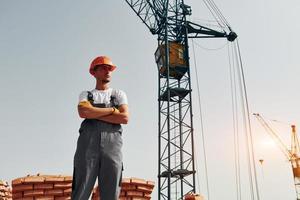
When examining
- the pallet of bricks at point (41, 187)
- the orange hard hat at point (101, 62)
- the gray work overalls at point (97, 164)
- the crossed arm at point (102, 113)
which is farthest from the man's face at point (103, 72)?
the pallet of bricks at point (41, 187)

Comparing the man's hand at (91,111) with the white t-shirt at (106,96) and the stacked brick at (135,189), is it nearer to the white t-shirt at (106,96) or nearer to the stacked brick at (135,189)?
the white t-shirt at (106,96)

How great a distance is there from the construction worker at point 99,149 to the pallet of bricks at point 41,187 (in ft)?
8.06

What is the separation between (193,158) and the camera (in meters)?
23.0

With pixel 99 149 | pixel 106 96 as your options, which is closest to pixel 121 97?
pixel 106 96

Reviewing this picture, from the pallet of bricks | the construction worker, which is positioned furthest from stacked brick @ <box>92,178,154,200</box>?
the construction worker

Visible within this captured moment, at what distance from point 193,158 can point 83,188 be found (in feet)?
68.3

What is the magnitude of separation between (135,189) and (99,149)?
9.41ft

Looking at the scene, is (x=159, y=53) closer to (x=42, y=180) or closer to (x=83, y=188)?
(x=42, y=180)

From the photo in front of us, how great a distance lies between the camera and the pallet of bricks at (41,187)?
4.91 meters

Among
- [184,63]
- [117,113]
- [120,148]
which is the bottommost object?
[120,148]

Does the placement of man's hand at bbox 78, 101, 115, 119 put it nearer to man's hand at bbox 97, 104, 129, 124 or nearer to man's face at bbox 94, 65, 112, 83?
man's hand at bbox 97, 104, 129, 124

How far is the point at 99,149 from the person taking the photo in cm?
287

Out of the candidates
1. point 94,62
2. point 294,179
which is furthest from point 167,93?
point 294,179

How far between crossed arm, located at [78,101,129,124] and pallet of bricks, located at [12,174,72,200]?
103 inches
